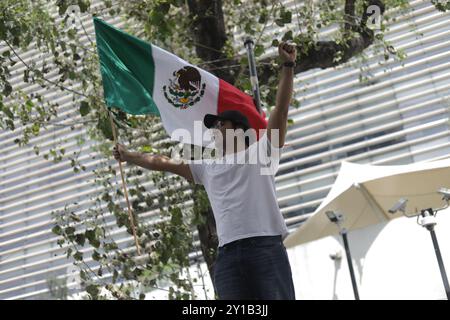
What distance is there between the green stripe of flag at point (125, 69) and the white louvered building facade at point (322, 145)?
24.2 feet

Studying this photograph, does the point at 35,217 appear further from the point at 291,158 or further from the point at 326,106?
the point at 326,106

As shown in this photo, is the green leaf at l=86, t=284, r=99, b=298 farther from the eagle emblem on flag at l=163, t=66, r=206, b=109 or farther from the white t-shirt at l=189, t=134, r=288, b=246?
the white t-shirt at l=189, t=134, r=288, b=246

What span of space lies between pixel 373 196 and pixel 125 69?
6.13 meters

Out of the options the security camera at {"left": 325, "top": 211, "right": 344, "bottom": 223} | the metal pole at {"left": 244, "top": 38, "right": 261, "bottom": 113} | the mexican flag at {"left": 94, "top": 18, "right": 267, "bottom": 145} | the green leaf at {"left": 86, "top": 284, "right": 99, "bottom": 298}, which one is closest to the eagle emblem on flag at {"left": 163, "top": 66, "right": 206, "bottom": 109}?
the mexican flag at {"left": 94, "top": 18, "right": 267, "bottom": 145}

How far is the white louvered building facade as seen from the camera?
1331cm

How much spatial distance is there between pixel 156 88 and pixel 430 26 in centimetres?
954

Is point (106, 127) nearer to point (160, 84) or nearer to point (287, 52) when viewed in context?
point (160, 84)

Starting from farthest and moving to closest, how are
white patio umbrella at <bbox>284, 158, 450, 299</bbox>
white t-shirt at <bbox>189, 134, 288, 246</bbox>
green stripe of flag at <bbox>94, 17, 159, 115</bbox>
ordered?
white patio umbrella at <bbox>284, 158, 450, 299</bbox> < green stripe of flag at <bbox>94, 17, 159, 115</bbox> < white t-shirt at <bbox>189, 134, 288, 246</bbox>

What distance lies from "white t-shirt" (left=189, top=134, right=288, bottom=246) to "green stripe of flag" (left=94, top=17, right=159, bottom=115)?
1.70m

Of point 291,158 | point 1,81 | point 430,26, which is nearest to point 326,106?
point 291,158

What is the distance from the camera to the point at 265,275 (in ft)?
10.5

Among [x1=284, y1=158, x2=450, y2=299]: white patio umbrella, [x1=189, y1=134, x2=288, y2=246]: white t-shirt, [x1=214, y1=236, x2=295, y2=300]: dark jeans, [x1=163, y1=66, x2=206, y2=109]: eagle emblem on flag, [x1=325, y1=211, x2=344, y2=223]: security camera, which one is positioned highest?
[x1=284, y1=158, x2=450, y2=299]: white patio umbrella

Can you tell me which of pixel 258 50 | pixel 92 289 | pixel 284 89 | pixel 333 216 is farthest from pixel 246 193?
pixel 333 216

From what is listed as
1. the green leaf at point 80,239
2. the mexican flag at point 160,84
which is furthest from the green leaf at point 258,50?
the green leaf at point 80,239
